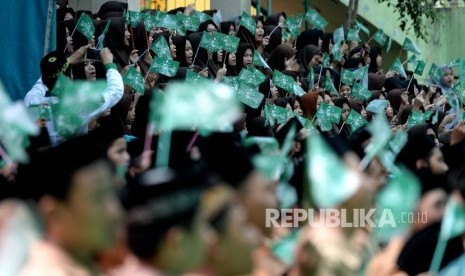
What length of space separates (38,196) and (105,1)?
9.79 m

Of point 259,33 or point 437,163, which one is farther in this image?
point 259,33

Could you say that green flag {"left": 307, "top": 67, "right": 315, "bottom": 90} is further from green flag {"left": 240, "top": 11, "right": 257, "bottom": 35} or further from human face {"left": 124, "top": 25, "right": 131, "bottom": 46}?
human face {"left": 124, "top": 25, "right": 131, "bottom": 46}

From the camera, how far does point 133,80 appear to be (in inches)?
359

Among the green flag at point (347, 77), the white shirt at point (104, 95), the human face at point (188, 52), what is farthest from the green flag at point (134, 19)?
the white shirt at point (104, 95)

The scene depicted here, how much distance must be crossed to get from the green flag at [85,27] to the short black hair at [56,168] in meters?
5.65

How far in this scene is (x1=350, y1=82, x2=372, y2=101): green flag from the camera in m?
12.5

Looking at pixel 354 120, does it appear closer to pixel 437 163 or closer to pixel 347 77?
pixel 347 77

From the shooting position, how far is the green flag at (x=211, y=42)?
11.5 m

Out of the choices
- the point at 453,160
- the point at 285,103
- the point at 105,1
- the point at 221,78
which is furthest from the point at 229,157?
the point at 105,1

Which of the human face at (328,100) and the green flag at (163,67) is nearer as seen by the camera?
the green flag at (163,67)

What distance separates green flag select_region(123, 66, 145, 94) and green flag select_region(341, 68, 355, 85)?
4.13 meters

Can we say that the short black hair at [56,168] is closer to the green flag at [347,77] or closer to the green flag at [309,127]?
the green flag at [309,127]

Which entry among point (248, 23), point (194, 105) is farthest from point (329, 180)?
point (248, 23)

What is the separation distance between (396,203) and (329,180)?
63 centimetres
